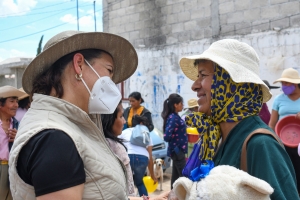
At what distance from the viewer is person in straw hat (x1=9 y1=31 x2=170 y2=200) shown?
126 centimetres

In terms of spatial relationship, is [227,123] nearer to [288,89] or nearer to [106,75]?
[106,75]

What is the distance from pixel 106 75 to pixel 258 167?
0.88 m

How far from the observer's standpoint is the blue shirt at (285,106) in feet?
15.7

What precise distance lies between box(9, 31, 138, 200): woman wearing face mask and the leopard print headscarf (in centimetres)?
52

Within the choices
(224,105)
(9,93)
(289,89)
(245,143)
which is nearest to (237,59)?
(224,105)

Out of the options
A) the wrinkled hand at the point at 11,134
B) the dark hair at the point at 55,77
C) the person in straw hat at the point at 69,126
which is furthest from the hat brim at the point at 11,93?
the dark hair at the point at 55,77

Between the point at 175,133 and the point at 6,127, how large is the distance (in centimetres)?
255

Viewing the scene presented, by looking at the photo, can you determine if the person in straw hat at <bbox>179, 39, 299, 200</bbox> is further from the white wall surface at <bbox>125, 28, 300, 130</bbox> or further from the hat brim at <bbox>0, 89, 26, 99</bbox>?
the white wall surface at <bbox>125, 28, 300, 130</bbox>

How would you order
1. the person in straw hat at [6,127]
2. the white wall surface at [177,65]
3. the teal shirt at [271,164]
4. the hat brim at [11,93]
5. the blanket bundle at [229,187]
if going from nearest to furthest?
1. the blanket bundle at [229,187]
2. the teal shirt at [271,164]
3. the person in straw hat at [6,127]
4. the hat brim at [11,93]
5. the white wall surface at [177,65]

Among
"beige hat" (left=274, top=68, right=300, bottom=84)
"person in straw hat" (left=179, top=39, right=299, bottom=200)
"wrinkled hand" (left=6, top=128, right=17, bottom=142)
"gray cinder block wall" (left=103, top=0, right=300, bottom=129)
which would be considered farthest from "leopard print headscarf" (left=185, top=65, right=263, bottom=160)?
"gray cinder block wall" (left=103, top=0, right=300, bottom=129)

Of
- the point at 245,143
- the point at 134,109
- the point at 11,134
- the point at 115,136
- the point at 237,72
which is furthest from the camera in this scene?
the point at 134,109

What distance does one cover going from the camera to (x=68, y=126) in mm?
1441

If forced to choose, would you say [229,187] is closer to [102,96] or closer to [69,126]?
[69,126]

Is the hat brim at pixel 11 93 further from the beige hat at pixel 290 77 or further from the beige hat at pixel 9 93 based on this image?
the beige hat at pixel 290 77
